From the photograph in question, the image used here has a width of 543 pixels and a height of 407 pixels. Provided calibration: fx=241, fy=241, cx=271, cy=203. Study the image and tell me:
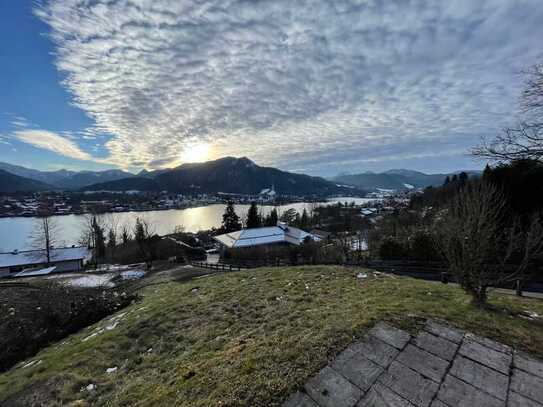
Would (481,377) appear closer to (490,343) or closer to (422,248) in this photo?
(490,343)

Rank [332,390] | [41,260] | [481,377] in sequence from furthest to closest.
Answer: [41,260] < [481,377] < [332,390]

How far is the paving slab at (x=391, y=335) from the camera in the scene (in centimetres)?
427

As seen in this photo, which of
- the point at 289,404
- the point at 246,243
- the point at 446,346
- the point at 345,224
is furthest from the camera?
the point at 345,224

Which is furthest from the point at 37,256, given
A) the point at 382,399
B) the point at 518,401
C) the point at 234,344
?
the point at 518,401

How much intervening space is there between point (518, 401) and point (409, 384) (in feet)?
4.36

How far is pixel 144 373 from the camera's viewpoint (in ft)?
16.9

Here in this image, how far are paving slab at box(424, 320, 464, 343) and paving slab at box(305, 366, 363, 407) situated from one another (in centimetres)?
224

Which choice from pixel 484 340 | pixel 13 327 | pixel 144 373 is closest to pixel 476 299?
pixel 484 340

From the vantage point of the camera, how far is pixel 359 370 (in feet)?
12.1

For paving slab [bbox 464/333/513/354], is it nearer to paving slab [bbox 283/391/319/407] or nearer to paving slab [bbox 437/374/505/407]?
paving slab [bbox 437/374/505/407]

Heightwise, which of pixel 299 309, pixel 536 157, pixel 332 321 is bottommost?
pixel 299 309

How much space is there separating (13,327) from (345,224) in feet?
206

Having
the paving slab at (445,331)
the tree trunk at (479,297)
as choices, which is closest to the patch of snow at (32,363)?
the paving slab at (445,331)

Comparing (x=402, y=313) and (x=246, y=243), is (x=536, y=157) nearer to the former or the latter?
(x=402, y=313)
